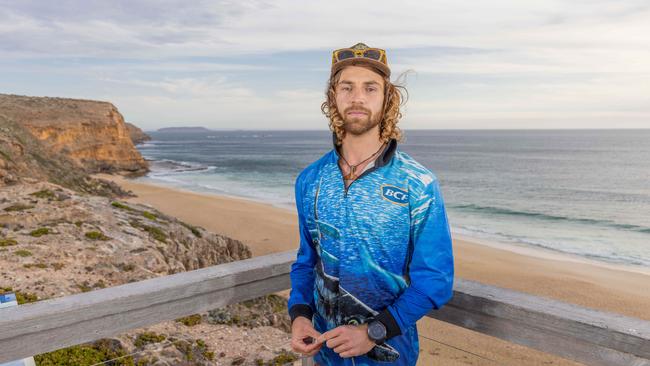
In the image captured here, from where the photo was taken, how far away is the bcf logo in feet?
6.43

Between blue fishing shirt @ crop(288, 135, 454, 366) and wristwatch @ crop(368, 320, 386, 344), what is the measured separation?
0.7 inches

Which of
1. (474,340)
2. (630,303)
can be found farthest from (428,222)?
(630,303)

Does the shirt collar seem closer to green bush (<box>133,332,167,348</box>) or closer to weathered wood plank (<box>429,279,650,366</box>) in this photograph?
weathered wood plank (<box>429,279,650,366</box>)

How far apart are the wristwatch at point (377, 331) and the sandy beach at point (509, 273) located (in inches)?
291

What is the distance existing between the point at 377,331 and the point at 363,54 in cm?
112

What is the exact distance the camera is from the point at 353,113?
6.98ft

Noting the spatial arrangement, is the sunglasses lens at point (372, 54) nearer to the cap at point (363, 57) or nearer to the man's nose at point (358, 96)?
the cap at point (363, 57)

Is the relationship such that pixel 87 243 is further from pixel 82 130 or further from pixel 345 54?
pixel 82 130

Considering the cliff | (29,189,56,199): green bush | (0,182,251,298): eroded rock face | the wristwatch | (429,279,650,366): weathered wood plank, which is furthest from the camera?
the cliff

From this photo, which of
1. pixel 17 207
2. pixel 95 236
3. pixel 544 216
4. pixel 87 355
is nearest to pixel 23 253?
pixel 95 236

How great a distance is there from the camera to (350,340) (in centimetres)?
193

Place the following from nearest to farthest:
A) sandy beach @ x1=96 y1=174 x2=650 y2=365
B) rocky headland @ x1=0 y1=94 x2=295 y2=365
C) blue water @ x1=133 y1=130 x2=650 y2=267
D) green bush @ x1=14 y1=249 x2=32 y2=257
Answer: rocky headland @ x1=0 y1=94 x2=295 y2=365
green bush @ x1=14 y1=249 x2=32 y2=257
sandy beach @ x1=96 y1=174 x2=650 y2=365
blue water @ x1=133 y1=130 x2=650 y2=267

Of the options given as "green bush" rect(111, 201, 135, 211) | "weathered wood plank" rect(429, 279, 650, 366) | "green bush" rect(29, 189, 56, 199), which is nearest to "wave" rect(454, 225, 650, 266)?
"green bush" rect(111, 201, 135, 211)

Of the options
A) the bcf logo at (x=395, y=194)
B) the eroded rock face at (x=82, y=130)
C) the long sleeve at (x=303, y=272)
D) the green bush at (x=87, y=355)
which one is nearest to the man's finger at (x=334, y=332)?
the long sleeve at (x=303, y=272)
